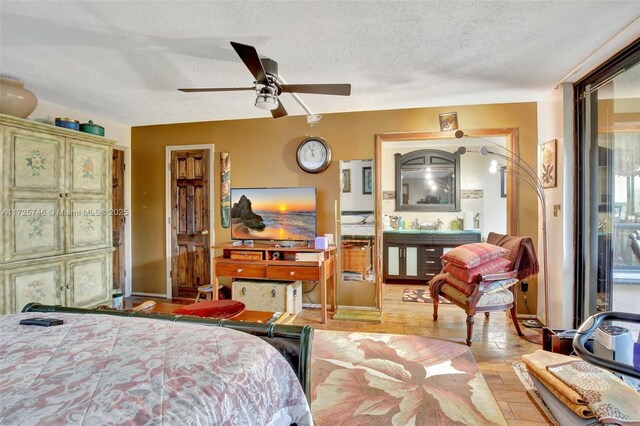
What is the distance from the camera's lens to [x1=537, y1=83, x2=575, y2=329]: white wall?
2.81 metres

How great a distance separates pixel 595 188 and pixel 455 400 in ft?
6.84

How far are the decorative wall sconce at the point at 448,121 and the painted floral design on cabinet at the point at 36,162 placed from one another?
396 centimetres

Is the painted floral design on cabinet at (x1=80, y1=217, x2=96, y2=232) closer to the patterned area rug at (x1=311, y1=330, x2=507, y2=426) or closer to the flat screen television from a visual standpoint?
the flat screen television

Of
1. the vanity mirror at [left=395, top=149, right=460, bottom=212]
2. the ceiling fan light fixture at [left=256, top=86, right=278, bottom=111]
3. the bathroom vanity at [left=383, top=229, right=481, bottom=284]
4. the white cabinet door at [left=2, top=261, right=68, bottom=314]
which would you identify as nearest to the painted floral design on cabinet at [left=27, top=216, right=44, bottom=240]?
the white cabinet door at [left=2, top=261, right=68, bottom=314]

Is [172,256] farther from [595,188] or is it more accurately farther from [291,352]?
[595,188]

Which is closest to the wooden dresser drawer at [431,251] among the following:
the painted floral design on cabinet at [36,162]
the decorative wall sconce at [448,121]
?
the decorative wall sconce at [448,121]

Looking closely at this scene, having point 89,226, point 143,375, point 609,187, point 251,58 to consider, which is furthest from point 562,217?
point 89,226

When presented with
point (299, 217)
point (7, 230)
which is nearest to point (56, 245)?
point (7, 230)

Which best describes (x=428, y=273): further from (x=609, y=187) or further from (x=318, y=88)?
(x=318, y=88)

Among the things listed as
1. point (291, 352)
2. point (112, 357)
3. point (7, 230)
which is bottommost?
point (291, 352)

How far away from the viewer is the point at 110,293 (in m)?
3.33

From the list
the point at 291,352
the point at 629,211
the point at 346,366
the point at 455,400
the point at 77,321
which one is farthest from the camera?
the point at 346,366

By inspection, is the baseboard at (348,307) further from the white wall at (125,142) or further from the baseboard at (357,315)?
the white wall at (125,142)

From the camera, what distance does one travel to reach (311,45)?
2.22 meters
